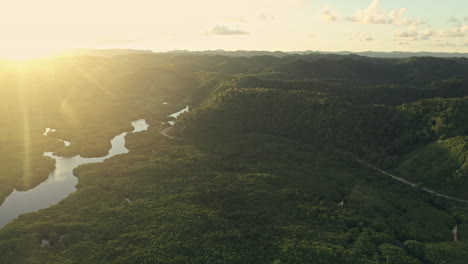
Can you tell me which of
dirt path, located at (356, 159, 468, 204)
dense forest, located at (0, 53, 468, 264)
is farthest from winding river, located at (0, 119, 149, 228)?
dirt path, located at (356, 159, 468, 204)

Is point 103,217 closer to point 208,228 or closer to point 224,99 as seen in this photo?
point 208,228

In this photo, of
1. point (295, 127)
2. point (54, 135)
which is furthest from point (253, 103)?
point (54, 135)

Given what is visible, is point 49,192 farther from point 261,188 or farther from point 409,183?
point 409,183

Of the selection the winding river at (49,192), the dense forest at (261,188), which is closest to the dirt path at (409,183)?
the dense forest at (261,188)

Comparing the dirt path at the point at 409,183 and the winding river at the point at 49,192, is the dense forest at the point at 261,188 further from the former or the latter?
the winding river at the point at 49,192

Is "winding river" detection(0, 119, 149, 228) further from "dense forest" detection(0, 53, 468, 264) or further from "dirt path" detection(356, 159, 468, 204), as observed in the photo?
"dirt path" detection(356, 159, 468, 204)
